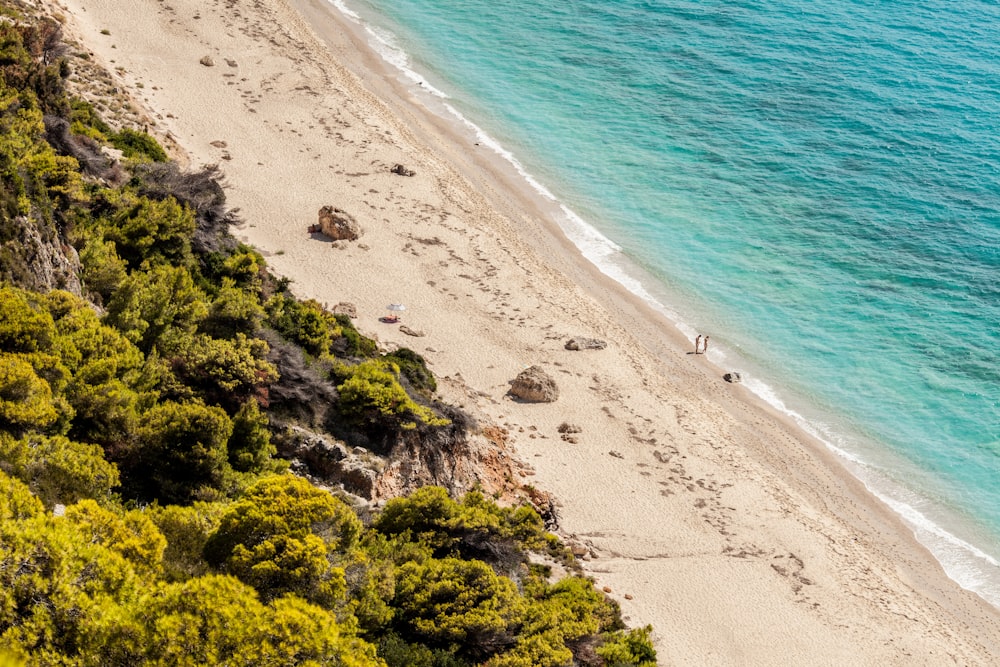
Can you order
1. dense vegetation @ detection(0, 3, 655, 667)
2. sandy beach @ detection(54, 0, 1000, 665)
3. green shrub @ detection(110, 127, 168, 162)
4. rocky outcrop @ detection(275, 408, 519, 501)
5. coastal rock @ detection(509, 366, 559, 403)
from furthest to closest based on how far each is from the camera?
1. green shrub @ detection(110, 127, 168, 162)
2. coastal rock @ detection(509, 366, 559, 403)
3. sandy beach @ detection(54, 0, 1000, 665)
4. rocky outcrop @ detection(275, 408, 519, 501)
5. dense vegetation @ detection(0, 3, 655, 667)

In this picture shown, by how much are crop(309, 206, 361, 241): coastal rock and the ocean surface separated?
1187 centimetres

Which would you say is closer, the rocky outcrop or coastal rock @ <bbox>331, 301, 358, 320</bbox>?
the rocky outcrop

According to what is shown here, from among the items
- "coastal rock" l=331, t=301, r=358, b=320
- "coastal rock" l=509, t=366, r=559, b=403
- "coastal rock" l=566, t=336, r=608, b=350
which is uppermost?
"coastal rock" l=331, t=301, r=358, b=320

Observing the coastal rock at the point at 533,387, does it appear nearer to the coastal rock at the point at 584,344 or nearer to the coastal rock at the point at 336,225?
the coastal rock at the point at 584,344

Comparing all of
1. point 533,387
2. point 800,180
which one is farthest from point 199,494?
point 800,180

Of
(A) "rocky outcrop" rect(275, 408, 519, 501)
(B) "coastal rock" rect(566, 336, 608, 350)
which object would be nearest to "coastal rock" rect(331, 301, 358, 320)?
(A) "rocky outcrop" rect(275, 408, 519, 501)

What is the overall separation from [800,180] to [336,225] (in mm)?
26110

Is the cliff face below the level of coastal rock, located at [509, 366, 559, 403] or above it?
above

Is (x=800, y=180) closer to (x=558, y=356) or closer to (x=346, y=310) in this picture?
(x=558, y=356)

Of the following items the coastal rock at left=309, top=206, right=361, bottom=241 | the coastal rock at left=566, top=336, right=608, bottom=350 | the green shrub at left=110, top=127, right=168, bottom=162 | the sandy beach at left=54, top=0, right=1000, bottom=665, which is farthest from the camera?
the coastal rock at left=309, top=206, right=361, bottom=241

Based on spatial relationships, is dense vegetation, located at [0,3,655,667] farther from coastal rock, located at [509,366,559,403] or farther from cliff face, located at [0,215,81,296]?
coastal rock, located at [509,366,559,403]

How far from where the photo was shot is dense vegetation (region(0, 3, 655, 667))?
39.5 ft

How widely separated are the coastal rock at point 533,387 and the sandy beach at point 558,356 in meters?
0.42

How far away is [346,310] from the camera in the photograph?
1280 inches
